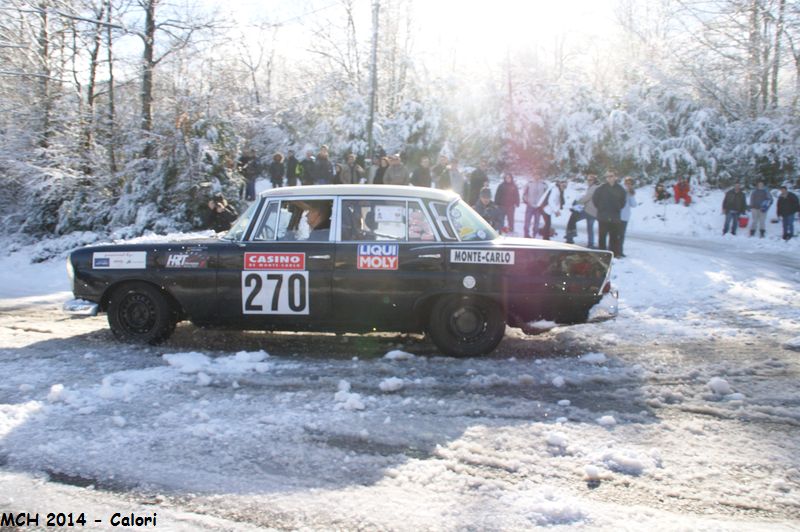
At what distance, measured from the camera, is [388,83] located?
110 feet

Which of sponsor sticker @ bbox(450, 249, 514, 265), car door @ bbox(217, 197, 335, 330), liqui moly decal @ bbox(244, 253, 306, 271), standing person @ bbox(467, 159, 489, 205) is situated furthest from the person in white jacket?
liqui moly decal @ bbox(244, 253, 306, 271)

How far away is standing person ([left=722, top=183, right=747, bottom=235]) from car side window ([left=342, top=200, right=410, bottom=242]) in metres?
14.2

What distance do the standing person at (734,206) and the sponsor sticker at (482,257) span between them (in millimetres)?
13777

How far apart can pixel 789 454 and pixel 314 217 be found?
4.48 meters

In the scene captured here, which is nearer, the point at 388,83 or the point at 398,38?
the point at 388,83

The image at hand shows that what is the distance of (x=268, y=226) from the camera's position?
21.2ft

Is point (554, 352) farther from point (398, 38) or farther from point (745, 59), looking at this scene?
point (398, 38)

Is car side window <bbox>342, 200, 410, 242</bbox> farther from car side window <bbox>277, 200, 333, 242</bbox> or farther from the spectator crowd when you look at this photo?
the spectator crowd

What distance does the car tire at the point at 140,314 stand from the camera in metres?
6.55

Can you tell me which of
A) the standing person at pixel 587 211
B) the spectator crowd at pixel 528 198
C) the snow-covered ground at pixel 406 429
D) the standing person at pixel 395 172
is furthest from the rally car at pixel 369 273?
the standing person at pixel 587 211

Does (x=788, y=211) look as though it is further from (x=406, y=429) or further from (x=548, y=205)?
(x=406, y=429)

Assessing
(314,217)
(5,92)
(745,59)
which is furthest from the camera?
(745,59)

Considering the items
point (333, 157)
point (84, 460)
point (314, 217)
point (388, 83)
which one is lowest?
point (84, 460)

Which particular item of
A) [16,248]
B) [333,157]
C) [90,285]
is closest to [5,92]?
[16,248]
